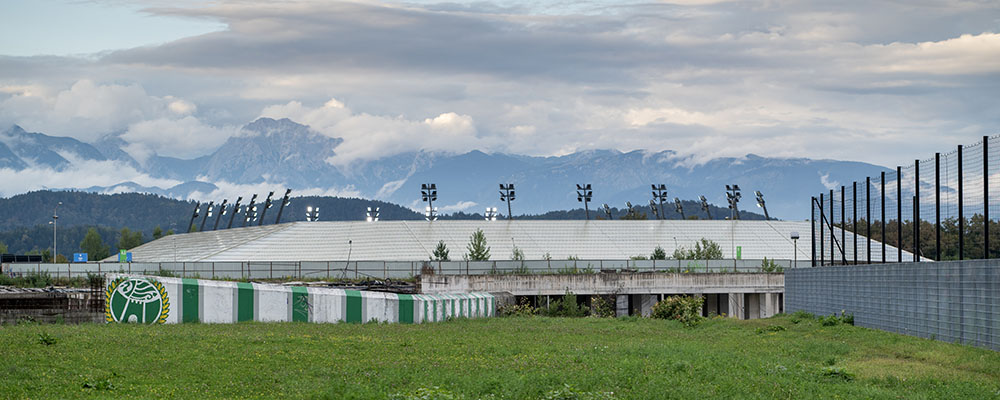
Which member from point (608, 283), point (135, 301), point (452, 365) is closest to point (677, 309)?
point (608, 283)

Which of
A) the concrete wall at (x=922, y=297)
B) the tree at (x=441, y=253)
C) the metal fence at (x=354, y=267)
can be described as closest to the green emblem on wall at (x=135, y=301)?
the concrete wall at (x=922, y=297)

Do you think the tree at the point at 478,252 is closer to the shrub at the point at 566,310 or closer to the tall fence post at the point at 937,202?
the shrub at the point at 566,310

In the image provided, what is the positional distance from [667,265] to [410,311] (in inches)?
2172

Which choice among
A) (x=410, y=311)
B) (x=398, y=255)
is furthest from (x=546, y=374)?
(x=398, y=255)

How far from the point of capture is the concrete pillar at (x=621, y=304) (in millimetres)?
78625

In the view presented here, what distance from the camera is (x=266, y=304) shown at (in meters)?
40.7

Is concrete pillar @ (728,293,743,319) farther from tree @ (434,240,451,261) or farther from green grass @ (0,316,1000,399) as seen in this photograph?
green grass @ (0,316,1000,399)

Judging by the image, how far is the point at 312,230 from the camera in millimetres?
141000

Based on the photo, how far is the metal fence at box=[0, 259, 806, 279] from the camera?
90.9 meters

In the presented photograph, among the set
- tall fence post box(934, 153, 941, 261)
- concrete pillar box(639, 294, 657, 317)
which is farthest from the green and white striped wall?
concrete pillar box(639, 294, 657, 317)

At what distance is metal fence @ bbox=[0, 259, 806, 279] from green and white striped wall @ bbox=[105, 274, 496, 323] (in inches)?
1642

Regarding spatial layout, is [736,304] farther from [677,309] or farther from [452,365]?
[452,365]

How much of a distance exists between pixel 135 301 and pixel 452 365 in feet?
51.9

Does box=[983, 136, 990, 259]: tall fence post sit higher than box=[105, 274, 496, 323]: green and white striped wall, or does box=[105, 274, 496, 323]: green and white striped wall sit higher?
box=[983, 136, 990, 259]: tall fence post
